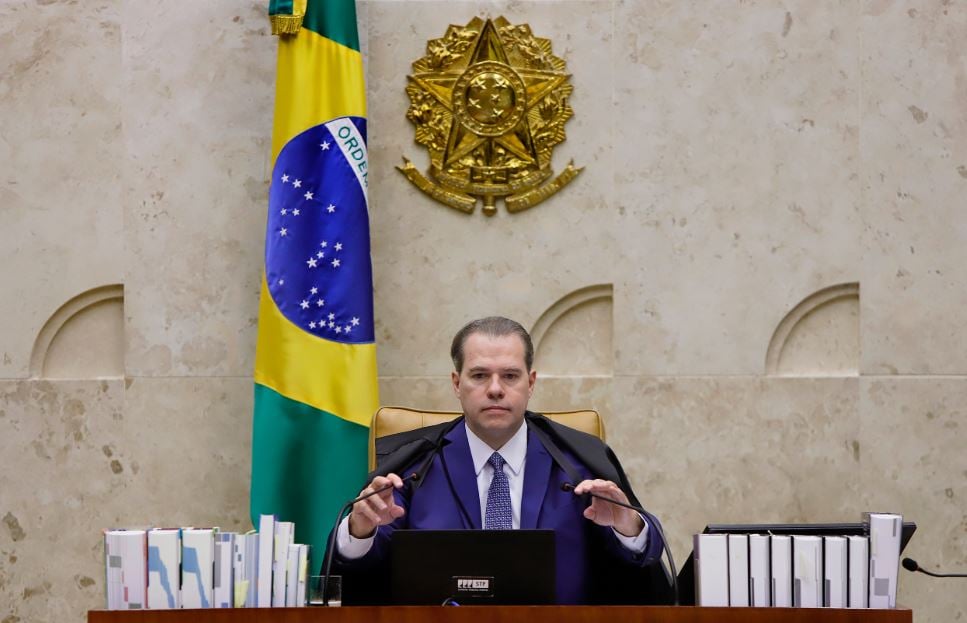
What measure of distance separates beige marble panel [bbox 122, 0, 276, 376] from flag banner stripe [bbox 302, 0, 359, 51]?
0.44 m

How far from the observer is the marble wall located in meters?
5.30

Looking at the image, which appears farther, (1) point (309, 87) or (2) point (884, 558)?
(1) point (309, 87)

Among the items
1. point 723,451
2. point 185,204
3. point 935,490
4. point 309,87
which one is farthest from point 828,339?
point 185,204

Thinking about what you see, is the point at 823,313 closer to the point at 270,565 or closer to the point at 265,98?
the point at 265,98

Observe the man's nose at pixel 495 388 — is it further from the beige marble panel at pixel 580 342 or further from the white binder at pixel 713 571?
the beige marble panel at pixel 580 342

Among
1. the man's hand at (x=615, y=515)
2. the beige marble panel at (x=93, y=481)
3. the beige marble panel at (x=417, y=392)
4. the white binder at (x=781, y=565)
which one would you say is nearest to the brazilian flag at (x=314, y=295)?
the beige marble panel at (x=417, y=392)

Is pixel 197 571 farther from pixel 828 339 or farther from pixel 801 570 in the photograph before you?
pixel 828 339

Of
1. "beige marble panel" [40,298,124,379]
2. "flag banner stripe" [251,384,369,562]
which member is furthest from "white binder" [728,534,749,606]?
"beige marble panel" [40,298,124,379]

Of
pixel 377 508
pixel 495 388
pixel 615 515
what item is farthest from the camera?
pixel 495 388

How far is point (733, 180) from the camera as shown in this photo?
5.32 meters

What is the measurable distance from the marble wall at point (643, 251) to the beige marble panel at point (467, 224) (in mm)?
30

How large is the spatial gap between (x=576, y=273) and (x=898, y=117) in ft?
5.01

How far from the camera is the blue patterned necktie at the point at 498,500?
3639 millimetres

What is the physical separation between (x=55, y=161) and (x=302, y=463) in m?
1.71
